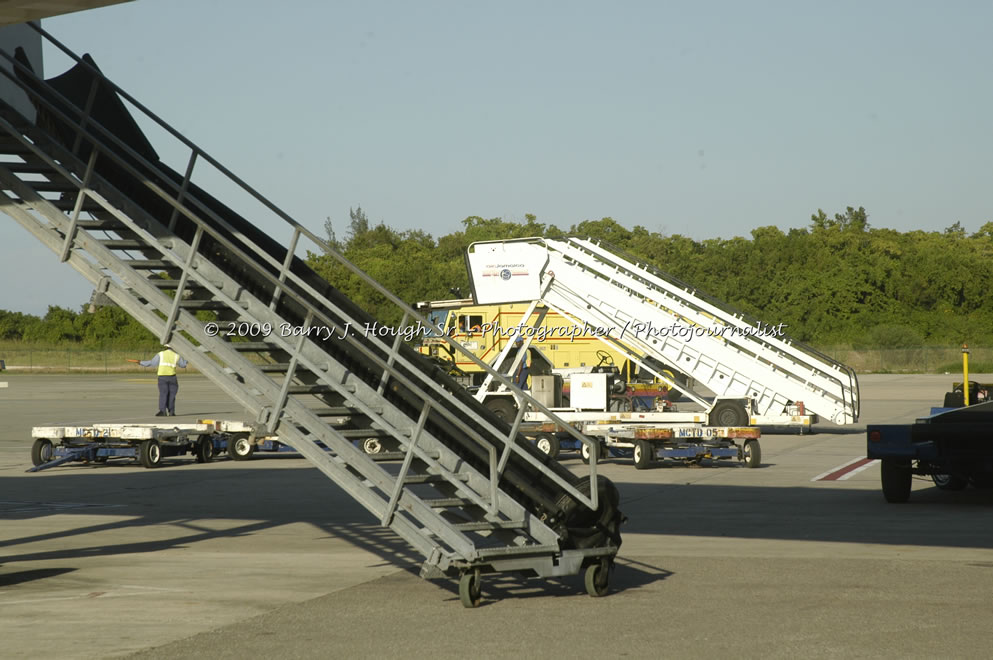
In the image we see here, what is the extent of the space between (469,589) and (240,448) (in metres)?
13.8

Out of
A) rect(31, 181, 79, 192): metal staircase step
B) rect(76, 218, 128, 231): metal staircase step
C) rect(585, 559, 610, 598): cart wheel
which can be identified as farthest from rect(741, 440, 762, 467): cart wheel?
rect(31, 181, 79, 192): metal staircase step

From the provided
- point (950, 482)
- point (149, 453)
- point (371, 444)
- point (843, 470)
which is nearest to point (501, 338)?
point (149, 453)

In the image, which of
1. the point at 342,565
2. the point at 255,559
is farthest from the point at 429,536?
the point at 255,559

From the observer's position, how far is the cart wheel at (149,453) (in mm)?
20297

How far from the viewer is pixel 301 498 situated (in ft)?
52.9

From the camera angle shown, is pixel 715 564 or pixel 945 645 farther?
pixel 715 564

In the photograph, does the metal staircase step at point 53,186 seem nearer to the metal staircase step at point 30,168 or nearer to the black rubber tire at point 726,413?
the metal staircase step at point 30,168

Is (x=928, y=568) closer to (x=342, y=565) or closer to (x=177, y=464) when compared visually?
(x=342, y=565)

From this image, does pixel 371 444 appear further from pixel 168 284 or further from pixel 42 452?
pixel 42 452

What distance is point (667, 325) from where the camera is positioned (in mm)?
26125

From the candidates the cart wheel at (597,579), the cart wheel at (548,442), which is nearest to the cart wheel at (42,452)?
the cart wheel at (548,442)

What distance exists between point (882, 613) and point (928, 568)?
205 centimetres

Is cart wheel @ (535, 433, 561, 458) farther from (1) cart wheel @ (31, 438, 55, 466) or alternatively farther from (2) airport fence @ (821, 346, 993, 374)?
(2) airport fence @ (821, 346, 993, 374)

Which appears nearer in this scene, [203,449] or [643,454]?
[643,454]
